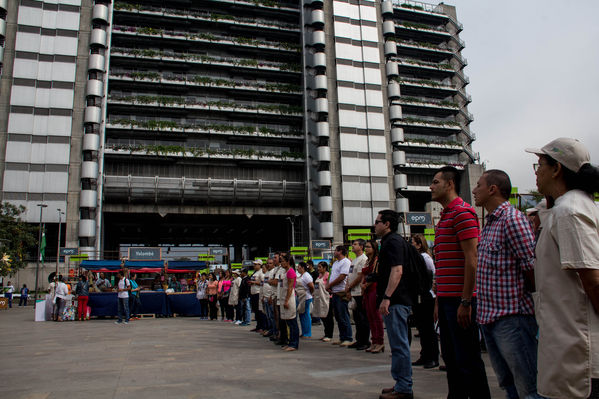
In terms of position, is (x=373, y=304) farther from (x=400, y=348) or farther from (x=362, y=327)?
(x=400, y=348)

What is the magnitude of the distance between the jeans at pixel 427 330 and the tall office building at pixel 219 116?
124ft

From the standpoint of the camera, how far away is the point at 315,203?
46.6 meters

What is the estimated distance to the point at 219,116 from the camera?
47156mm

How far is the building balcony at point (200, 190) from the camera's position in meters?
42.9

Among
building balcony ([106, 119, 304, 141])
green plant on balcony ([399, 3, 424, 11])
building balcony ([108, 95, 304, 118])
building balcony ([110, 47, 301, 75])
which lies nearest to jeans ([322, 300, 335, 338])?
building balcony ([106, 119, 304, 141])

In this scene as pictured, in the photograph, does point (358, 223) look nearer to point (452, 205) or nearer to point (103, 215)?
point (103, 215)

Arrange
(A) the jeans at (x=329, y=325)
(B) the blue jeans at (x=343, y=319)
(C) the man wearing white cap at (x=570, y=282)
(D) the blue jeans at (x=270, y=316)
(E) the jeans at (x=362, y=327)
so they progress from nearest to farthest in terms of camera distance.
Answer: (C) the man wearing white cap at (x=570, y=282) < (E) the jeans at (x=362, y=327) < (B) the blue jeans at (x=343, y=319) < (A) the jeans at (x=329, y=325) < (D) the blue jeans at (x=270, y=316)

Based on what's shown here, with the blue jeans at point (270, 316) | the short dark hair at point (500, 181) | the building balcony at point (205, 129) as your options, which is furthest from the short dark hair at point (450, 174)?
the building balcony at point (205, 129)

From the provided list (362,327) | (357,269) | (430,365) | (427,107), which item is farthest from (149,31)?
(430,365)

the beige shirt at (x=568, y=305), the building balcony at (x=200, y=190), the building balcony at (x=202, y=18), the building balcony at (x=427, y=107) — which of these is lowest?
the beige shirt at (x=568, y=305)

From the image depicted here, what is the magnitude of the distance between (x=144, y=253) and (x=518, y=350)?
1000 inches

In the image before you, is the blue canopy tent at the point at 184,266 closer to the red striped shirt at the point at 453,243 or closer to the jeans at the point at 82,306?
the jeans at the point at 82,306

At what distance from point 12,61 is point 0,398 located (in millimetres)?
47276

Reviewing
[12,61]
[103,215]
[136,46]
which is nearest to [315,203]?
[103,215]
